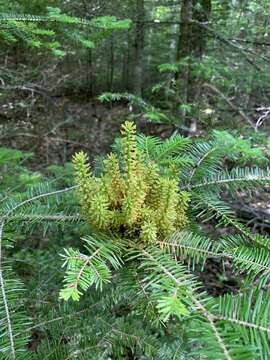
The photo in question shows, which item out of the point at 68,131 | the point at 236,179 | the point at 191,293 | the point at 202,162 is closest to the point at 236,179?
the point at 236,179

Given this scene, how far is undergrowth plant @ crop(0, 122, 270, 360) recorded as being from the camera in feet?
3.23

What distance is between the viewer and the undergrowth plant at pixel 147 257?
983mm

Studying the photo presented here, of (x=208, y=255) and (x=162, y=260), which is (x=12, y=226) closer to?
(x=162, y=260)

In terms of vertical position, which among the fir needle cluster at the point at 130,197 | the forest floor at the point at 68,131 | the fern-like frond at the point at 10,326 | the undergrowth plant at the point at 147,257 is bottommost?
the forest floor at the point at 68,131

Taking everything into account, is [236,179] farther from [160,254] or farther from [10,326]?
[10,326]

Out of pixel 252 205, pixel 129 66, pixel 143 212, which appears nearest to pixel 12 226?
pixel 143 212

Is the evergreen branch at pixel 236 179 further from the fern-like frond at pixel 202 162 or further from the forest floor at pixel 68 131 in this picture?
the forest floor at pixel 68 131

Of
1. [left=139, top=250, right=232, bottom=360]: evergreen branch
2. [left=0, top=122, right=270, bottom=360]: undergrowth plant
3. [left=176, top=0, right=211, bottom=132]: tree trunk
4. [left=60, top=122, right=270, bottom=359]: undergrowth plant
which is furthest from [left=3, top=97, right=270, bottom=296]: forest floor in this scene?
[left=139, top=250, right=232, bottom=360]: evergreen branch

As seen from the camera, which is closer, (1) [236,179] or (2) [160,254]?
(2) [160,254]

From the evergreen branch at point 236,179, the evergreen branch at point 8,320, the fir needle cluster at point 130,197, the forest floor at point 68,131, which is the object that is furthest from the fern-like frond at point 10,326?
the forest floor at point 68,131

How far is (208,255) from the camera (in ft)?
4.29

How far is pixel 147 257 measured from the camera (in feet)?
4.11

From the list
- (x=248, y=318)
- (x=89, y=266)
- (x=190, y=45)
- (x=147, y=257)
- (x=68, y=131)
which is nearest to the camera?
(x=248, y=318)

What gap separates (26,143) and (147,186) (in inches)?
387
